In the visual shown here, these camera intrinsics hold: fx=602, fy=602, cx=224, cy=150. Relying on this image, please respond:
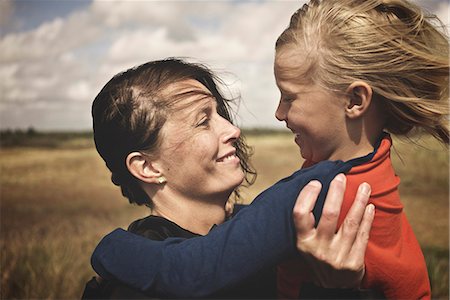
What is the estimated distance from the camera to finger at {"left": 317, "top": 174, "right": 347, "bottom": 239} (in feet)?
5.21

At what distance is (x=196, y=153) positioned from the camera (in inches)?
70.5

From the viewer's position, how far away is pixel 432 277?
430 cm

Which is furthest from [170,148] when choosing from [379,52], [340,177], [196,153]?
[379,52]

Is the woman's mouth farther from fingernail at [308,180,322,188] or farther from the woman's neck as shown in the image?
fingernail at [308,180,322,188]

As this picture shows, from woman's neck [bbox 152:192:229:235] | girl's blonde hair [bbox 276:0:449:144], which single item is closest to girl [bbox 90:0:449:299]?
girl's blonde hair [bbox 276:0:449:144]

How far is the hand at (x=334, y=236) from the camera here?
1.57 meters

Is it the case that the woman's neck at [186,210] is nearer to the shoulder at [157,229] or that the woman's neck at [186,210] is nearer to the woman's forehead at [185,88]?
the shoulder at [157,229]

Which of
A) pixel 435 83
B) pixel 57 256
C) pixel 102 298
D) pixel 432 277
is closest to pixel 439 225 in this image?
pixel 432 277

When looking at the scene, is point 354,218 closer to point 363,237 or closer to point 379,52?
point 363,237

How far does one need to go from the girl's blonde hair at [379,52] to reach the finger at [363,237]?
34 cm

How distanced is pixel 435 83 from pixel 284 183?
58cm

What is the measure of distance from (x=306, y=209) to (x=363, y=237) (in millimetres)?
204

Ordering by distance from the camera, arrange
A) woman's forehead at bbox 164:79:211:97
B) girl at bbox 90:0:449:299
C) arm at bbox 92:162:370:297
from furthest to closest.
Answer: woman's forehead at bbox 164:79:211:97 → girl at bbox 90:0:449:299 → arm at bbox 92:162:370:297

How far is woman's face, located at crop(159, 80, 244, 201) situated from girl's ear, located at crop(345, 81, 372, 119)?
350 millimetres
